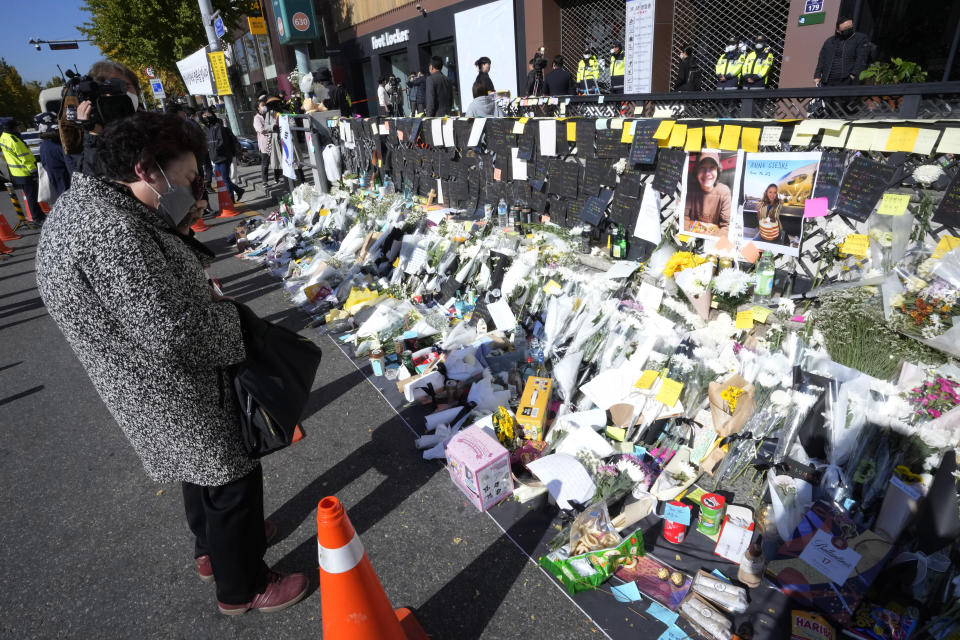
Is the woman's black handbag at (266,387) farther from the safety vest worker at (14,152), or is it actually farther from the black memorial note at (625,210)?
the safety vest worker at (14,152)

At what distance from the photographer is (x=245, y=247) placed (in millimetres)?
8070

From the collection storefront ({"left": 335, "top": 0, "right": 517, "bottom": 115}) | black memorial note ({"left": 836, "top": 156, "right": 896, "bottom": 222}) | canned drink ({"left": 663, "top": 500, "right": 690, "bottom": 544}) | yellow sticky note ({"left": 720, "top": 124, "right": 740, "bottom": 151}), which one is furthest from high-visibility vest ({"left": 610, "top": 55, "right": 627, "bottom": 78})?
canned drink ({"left": 663, "top": 500, "right": 690, "bottom": 544})

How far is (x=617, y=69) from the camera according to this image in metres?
11.1

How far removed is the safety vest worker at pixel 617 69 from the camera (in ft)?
36.0

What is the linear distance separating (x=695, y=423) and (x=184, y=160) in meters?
2.76

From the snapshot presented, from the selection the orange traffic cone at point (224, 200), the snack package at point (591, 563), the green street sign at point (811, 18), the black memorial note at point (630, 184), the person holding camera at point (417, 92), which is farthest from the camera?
the person holding camera at point (417, 92)

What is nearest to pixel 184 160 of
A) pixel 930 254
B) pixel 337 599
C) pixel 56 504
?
pixel 337 599

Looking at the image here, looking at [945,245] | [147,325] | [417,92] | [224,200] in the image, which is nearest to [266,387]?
[147,325]

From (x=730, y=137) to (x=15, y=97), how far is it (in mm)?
67696

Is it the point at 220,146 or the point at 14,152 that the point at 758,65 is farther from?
the point at 14,152

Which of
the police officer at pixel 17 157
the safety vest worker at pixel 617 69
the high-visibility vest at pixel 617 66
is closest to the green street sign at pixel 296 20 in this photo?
the police officer at pixel 17 157

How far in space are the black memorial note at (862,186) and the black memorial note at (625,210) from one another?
55.0 inches

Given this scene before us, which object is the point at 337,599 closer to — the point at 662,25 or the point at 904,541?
the point at 904,541

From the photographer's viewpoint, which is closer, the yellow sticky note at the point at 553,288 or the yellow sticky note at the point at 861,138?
the yellow sticky note at the point at 861,138
